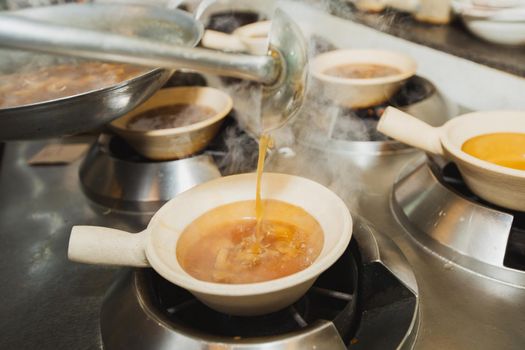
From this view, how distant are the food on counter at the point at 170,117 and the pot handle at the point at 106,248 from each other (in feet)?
2.07

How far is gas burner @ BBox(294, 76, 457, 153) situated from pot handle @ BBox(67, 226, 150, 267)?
0.90 m

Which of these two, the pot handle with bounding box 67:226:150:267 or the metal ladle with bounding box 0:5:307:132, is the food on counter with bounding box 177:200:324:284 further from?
the metal ladle with bounding box 0:5:307:132

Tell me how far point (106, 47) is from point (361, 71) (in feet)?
4.56

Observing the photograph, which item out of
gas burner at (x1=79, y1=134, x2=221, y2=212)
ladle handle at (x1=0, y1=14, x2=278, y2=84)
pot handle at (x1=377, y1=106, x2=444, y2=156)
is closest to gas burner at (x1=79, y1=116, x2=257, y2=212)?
gas burner at (x1=79, y1=134, x2=221, y2=212)

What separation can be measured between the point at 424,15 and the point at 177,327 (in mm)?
1962

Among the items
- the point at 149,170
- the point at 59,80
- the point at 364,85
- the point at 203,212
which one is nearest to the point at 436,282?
the point at 203,212

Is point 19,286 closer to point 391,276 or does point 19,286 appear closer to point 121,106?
point 121,106

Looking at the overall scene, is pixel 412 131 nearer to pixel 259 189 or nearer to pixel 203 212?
pixel 259 189

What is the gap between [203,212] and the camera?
1068 millimetres

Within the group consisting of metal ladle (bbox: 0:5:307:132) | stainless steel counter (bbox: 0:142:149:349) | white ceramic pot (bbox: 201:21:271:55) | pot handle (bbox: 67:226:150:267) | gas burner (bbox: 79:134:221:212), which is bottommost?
stainless steel counter (bbox: 0:142:149:349)

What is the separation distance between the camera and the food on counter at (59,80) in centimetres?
125

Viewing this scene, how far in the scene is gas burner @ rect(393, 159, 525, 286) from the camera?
1.05 m

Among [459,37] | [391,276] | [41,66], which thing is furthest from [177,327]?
[459,37]

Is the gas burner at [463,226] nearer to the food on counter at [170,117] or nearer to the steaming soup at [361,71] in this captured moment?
the steaming soup at [361,71]
